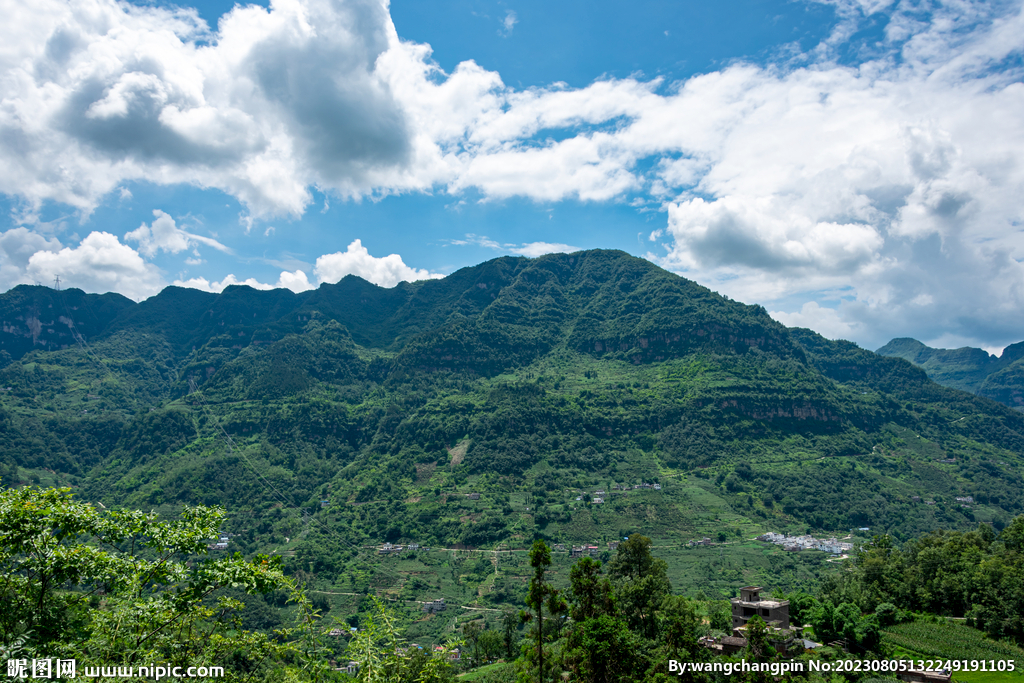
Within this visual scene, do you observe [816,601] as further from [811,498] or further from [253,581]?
[811,498]

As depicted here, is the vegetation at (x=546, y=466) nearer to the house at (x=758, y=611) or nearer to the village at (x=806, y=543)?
the house at (x=758, y=611)

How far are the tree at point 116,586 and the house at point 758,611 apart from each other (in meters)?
33.7

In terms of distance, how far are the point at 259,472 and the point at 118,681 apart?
128594mm

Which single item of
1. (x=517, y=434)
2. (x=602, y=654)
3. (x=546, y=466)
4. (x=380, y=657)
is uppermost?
(x=380, y=657)

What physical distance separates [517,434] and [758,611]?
93.3 metres

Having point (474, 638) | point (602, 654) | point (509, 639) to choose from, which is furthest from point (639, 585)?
point (474, 638)

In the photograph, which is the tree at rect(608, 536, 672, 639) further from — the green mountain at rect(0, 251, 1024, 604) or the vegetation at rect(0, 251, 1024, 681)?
the green mountain at rect(0, 251, 1024, 604)

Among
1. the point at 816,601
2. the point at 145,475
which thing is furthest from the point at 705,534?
the point at 145,475

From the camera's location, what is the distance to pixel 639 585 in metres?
34.4

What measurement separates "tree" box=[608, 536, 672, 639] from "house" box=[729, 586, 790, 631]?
4.97m

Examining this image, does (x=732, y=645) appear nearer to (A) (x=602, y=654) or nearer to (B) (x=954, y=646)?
(B) (x=954, y=646)

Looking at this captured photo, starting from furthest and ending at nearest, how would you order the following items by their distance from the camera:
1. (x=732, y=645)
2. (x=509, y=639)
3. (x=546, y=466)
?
(x=546, y=466) < (x=509, y=639) < (x=732, y=645)

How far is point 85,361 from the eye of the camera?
17225 centimetres

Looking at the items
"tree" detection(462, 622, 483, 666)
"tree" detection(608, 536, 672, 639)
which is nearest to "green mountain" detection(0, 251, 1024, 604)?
"tree" detection(462, 622, 483, 666)
